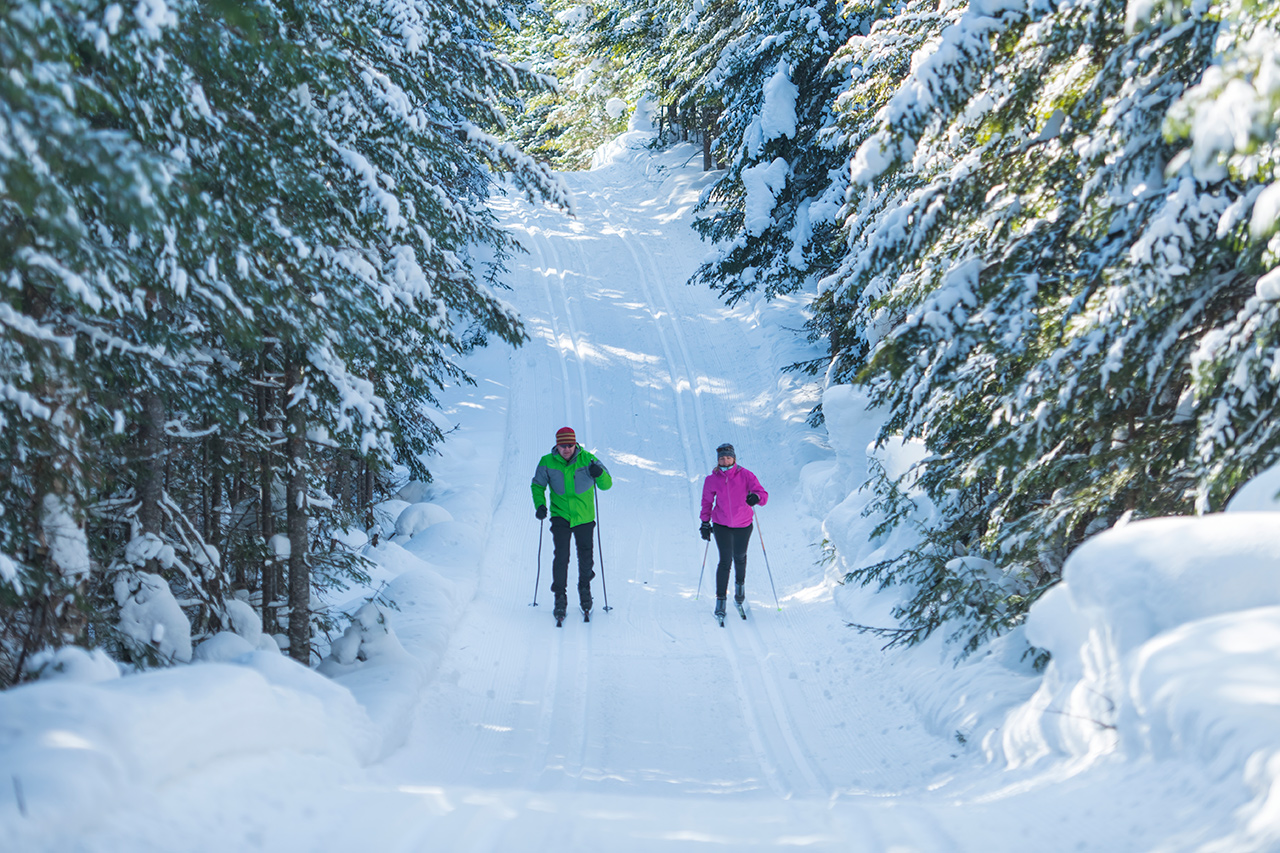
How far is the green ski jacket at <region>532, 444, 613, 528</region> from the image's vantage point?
29.4ft

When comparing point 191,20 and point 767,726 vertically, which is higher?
point 191,20

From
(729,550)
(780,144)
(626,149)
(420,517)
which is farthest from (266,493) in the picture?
(626,149)

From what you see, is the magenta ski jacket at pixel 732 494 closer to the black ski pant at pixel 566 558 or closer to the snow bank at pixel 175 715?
the black ski pant at pixel 566 558

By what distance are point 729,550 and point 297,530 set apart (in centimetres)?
449

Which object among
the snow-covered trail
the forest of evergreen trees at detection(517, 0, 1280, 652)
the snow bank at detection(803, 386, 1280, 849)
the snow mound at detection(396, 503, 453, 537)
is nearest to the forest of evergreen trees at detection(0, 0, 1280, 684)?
the forest of evergreen trees at detection(517, 0, 1280, 652)

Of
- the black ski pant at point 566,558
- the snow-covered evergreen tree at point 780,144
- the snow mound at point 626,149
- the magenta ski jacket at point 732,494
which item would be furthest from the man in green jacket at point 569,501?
the snow mound at point 626,149

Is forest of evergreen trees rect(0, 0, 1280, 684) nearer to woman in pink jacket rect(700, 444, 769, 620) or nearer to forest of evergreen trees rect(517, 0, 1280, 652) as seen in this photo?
forest of evergreen trees rect(517, 0, 1280, 652)

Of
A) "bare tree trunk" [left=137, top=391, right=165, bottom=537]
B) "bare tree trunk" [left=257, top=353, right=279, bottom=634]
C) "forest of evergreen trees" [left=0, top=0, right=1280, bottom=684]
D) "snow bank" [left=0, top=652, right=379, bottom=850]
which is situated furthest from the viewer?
"bare tree trunk" [left=257, top=353, right=279, bottom=634]

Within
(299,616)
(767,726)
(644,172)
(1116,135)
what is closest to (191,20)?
(299,616)

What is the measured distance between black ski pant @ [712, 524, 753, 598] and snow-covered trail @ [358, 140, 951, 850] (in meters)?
0.43

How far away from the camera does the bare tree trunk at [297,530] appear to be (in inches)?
247

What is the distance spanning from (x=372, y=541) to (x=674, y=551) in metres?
4.04

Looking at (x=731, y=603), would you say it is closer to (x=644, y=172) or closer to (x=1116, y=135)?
(x=1116, y=135)

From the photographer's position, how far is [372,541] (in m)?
10.4
